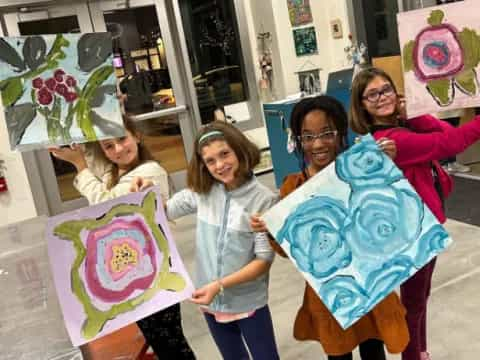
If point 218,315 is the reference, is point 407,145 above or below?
above

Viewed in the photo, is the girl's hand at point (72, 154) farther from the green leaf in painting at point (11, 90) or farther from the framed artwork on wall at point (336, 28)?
the framed artwork on wall at point (336, 28)

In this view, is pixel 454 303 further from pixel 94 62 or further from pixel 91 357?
pixel 94 62

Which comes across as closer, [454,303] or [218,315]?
[218,315]

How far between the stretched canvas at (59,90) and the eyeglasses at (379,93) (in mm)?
695

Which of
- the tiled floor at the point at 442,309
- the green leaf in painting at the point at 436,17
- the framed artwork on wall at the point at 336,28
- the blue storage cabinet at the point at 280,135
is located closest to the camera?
the green leaf in painting at the point at 436,17

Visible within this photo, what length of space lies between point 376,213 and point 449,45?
534 millimetres

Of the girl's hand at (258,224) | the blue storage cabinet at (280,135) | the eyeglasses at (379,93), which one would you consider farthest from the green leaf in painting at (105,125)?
the blue storage cabinet at (280,135)

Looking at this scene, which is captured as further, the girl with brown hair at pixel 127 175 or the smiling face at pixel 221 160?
the girl with brown hair at pixel 127 175

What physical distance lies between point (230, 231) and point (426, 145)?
1.93 feet

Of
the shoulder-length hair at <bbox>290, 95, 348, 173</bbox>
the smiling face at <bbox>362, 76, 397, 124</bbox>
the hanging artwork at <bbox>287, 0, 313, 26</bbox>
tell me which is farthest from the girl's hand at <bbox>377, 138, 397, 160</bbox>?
the hanging artwork at <bbox>287, 0, 313, 26</bbox>

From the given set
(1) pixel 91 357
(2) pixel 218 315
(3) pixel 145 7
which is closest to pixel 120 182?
(2) pixel 218 315

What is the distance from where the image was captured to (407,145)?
1394mm

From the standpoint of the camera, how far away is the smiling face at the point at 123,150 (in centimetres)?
159

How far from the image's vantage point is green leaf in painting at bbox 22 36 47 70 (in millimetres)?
1277
